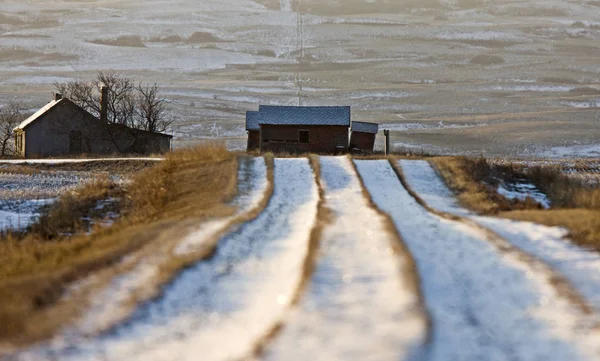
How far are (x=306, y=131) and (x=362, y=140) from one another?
18.8 ft

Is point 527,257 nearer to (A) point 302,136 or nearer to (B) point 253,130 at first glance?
(A) point 302,136

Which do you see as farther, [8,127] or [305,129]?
[8,127]

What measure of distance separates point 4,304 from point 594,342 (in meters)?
7.19

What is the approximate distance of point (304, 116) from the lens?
177 ft

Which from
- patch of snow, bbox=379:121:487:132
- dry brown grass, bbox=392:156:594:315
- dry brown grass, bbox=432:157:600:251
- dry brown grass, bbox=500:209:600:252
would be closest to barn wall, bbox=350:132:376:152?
patch of snow, bbox=379:121:487:132

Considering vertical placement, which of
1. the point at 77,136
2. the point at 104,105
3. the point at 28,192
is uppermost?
the point at 104,105

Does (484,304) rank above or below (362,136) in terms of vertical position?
below

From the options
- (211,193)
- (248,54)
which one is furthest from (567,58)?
(211,193)

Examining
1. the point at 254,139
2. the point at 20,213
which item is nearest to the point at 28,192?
the point at 20,213

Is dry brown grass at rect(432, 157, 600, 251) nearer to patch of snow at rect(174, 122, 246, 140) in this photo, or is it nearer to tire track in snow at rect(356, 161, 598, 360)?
tire track in snow at rect(356, 161, 598, 360)

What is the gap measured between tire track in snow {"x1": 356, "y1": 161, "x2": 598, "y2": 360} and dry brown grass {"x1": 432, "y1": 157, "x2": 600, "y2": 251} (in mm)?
1840

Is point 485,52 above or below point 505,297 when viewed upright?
above

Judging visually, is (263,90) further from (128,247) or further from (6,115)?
(128,247)

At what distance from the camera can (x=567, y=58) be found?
532ft
